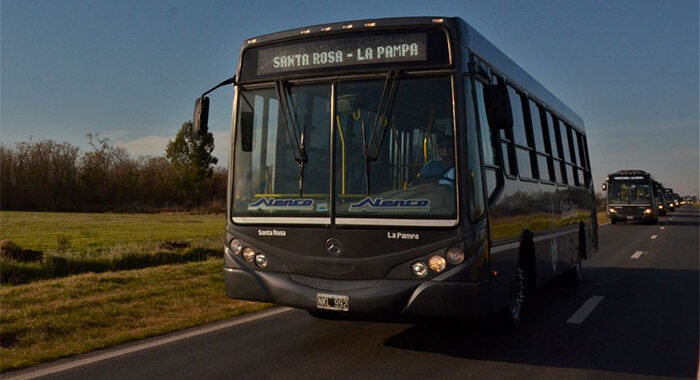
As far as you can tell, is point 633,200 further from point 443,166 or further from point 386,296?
point 386,296

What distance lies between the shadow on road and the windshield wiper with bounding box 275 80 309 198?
1.99 m

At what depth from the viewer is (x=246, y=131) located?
6.59m

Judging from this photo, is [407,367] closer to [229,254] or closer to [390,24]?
[229,254]

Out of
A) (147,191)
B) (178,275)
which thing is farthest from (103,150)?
(178,275)

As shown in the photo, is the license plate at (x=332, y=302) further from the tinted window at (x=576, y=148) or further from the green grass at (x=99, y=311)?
the tinted window at (x=576, y=148)

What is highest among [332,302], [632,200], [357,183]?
[632,200]

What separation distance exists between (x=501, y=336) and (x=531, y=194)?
169cm

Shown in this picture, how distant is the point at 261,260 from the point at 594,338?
11.5 feet

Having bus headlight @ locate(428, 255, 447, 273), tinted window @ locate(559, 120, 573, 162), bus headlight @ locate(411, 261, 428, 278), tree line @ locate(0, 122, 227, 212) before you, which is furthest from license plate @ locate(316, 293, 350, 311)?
tree line @ locate(0, 122, 227, 212)

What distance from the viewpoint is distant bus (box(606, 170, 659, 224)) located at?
3825cm

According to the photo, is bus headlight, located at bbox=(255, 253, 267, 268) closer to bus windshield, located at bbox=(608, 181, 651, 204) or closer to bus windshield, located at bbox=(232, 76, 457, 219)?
bus windshield, located at bbox=(232, 76, 457, 219)

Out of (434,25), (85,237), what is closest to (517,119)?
(434,25)

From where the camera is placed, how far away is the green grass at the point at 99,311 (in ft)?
22.4

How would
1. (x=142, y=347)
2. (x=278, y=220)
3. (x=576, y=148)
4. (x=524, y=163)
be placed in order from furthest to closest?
(x=576, y=148) → (x=524, y=163) → (x=142, y=347) → (x=278, y=220)
